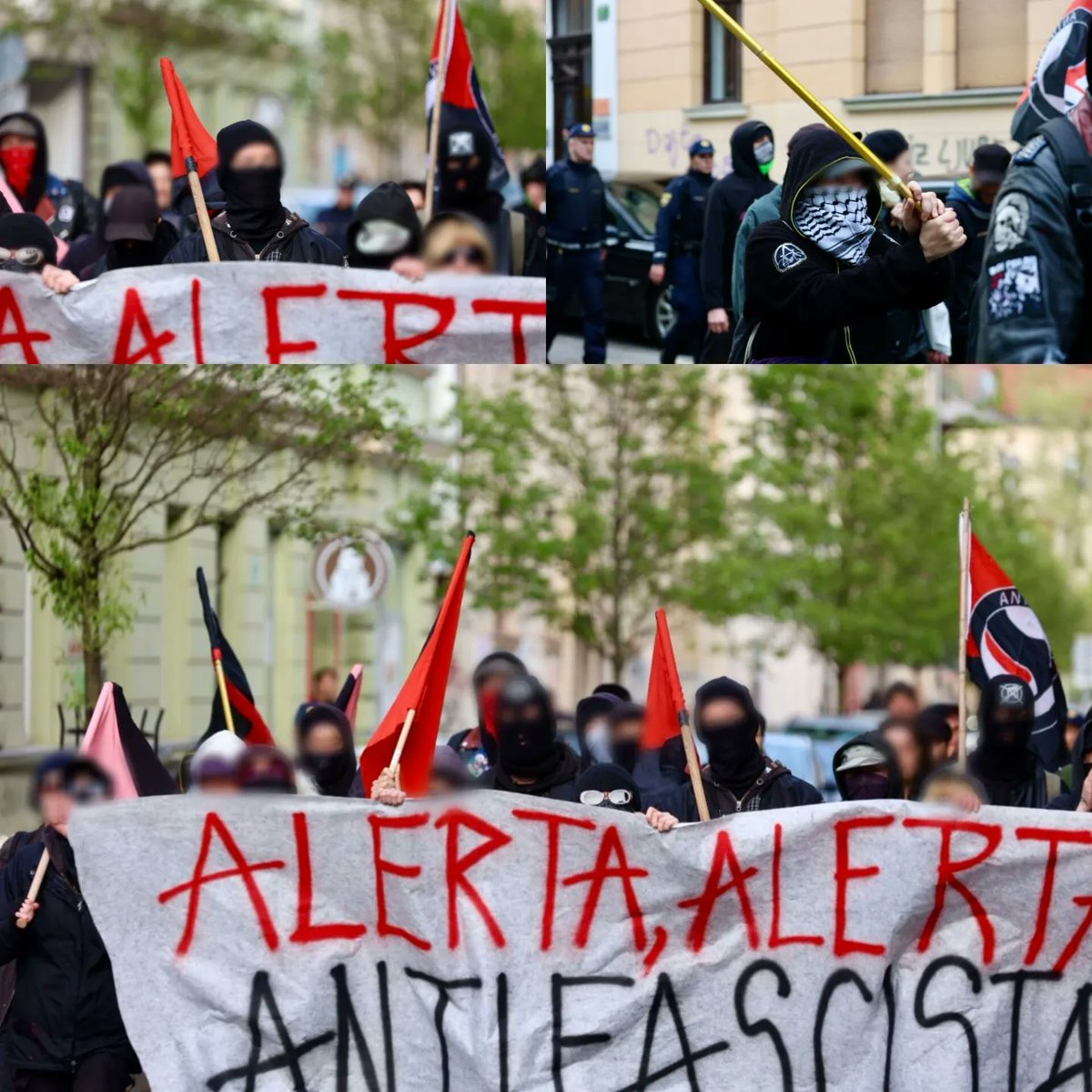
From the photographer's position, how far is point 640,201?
41.0ft

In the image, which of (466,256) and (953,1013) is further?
(466,256)

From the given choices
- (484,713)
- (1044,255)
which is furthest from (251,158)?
(1044,255)

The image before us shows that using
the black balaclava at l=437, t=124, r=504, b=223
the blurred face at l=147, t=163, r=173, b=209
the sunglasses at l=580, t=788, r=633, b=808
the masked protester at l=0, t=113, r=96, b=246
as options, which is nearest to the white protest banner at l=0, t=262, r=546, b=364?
the black balaclava at l=437, t=124, r=504, b=223

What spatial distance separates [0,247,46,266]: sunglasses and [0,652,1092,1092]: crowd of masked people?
7.03 feet

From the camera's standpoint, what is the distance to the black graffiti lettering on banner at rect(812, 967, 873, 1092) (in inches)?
325

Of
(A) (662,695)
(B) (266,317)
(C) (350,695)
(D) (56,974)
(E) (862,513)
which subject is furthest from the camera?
(E) (862,513)

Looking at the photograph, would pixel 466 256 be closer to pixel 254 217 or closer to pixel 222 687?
pixel 254 217

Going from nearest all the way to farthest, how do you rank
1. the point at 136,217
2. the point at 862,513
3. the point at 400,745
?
the point at 400,745 → the point at 136,217 → the point at 862,513

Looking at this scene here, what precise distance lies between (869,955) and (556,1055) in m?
1.03

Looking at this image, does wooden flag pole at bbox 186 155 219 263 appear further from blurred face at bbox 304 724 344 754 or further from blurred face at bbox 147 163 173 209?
blurred face at bbox 147 163 173 209

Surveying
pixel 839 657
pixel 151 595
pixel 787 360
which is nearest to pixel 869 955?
pixel 787 360

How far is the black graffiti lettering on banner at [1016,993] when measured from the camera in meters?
8.32

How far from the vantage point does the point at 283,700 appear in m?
27.9

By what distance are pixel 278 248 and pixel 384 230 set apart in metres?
0.45
